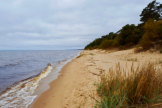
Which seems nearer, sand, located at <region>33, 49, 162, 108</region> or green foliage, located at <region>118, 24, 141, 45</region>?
sand, located at <region>33, 49, 162, 108</region>

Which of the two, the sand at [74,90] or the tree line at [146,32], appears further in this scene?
the tree line at [146,32]

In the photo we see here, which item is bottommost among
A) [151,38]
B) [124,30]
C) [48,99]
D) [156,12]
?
[48,99]

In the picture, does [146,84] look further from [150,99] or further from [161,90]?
[161,90]

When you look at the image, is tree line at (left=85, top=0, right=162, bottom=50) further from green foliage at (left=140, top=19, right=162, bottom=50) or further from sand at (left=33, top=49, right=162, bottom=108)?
sand at (left=33, top=49, right=162, bottom=108)

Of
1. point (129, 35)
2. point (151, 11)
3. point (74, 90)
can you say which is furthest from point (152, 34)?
point (151, 11)

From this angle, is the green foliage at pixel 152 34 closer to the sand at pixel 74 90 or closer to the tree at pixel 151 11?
the sand at pixel 74 90

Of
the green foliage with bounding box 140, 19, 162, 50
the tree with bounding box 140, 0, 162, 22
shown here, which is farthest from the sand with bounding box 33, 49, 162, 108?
the tree with bounding box 140, 0, 162, 22

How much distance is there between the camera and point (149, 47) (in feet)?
42.1

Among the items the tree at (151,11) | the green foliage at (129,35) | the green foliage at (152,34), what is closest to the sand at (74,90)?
the green foliage at (152,34)

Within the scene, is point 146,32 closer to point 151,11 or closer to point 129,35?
point 129,35

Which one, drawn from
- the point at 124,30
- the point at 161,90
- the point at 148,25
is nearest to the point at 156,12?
the point at 124,30

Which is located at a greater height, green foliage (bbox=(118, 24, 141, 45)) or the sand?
green foliage (bbox=(118, 24, 141, 45))

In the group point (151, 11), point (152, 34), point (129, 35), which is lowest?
point (152, 34)

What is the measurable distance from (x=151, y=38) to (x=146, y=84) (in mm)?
13228
